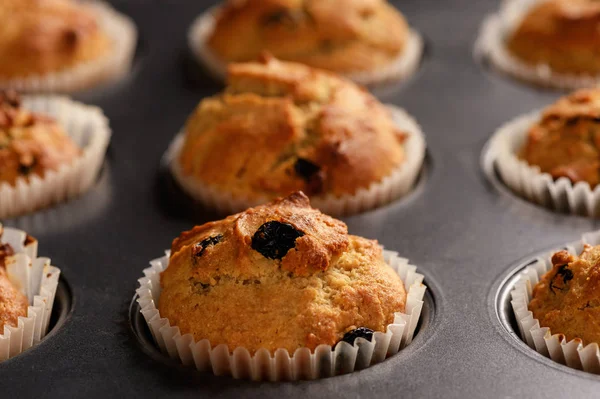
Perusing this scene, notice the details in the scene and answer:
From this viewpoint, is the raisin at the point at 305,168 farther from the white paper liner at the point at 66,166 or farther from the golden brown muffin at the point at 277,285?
the white paper liner at the point at 66,166

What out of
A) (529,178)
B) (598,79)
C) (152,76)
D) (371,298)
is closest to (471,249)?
(529,178)

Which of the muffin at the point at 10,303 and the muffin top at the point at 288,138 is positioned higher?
the muffin top at the point at 288,138

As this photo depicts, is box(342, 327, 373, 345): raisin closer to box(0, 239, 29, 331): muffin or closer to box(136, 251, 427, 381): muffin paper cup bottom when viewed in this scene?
box(136, 251, 427, 381): muffin paper cup bottom

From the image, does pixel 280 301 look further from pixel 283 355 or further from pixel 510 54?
pixel 510 54

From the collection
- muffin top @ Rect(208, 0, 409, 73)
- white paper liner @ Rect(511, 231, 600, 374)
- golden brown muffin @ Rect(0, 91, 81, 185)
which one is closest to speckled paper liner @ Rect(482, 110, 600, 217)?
white paper liner @ Rect(511, 231, 600, 374)

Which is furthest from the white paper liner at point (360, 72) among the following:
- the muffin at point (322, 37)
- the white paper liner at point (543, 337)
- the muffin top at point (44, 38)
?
the white paper liner at point (543, 337)

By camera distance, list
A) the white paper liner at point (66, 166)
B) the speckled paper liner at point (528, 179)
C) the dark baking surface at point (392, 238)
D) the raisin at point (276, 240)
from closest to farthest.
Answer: the dark baking surface at point (392, 238), the raisin at point (276, 240), the speckled paper liner at point (528, 179), the white paper liner at point (66, 166)
